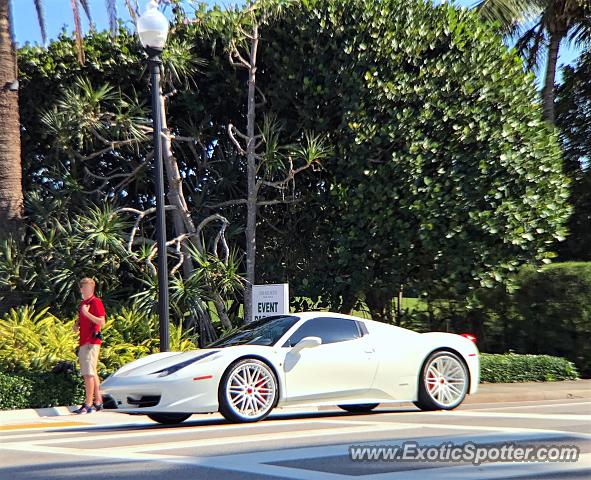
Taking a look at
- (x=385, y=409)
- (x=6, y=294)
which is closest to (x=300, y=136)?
(x=6, y=294)

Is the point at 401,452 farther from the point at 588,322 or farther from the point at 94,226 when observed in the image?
the point at 94,226

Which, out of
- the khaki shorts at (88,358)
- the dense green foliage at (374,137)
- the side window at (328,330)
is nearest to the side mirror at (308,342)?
the side window at (328,330)

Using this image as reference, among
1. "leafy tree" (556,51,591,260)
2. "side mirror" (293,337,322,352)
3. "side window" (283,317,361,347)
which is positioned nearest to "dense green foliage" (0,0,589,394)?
"side window" (283,317,361,347)

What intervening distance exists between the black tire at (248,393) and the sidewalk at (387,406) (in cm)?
133

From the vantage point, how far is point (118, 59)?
19.9 meters

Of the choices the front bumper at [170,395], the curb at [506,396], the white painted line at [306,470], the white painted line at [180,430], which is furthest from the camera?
the curb at [506,396]

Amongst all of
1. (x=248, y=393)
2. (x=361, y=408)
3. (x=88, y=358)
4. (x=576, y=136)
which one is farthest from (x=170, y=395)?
(x=576, y=136)

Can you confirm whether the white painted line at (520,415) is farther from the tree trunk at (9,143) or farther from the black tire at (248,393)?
the tree trunk at (9,143)

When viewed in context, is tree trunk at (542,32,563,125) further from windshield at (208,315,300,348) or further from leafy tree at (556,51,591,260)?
windshield at (208,315,300,348)

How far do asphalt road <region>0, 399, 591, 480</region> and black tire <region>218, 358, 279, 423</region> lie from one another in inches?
5.6

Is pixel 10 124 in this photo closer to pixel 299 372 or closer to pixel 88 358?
pixel 88 358

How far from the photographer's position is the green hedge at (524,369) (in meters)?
16.1

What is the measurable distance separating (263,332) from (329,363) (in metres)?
0.90

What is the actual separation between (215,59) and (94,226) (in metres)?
4.45
